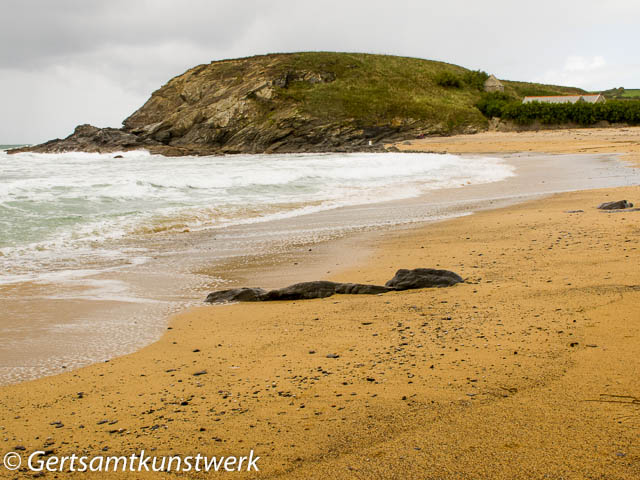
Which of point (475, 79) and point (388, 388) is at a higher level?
point (475, 79)

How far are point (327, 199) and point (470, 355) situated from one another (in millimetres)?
10903

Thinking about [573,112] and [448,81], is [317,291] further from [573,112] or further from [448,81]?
[448,81]

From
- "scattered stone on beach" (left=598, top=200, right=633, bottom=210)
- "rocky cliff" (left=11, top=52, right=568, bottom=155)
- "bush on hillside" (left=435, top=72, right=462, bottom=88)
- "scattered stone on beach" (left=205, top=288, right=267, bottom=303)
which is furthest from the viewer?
"bush on hillside" (left=435, top=72, right=462, bottom=88)

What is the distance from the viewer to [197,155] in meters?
51.6

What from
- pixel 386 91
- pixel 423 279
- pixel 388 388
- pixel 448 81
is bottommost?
pixel 388 388

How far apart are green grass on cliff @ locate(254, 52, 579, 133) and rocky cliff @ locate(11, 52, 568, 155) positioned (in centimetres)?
12

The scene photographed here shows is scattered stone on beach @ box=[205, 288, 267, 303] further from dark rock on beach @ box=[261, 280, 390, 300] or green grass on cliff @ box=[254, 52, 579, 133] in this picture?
green grass on cliff @ box=[254, 52, 579, 133]

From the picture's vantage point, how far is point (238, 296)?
4.96 m

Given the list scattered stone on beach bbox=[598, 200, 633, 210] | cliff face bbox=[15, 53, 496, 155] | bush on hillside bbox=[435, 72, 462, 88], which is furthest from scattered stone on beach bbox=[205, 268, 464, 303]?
bush on hillside bbox=[435, 72, 462, 88]

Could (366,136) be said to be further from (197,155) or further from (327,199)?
(327,199)

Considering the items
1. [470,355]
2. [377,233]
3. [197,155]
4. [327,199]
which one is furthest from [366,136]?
[470,355]

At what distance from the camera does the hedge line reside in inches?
2016

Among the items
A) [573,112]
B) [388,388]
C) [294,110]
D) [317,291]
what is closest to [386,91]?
[294,110]

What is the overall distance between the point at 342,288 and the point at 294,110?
55479mm
